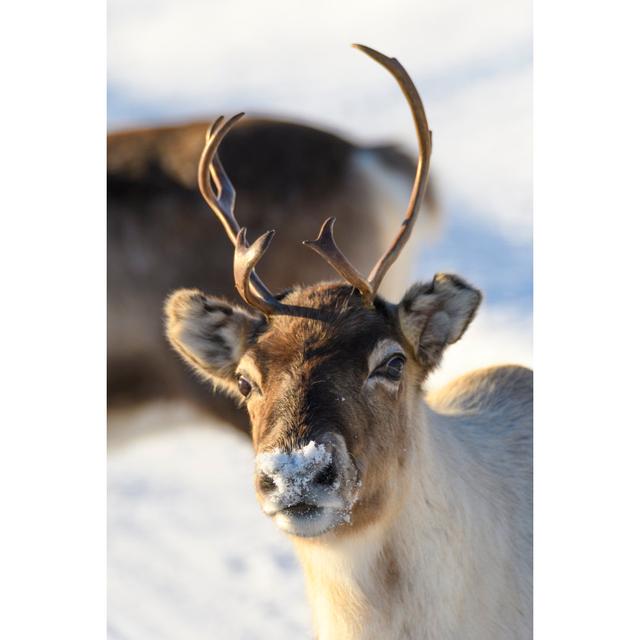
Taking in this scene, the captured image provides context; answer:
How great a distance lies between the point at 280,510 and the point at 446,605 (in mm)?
560

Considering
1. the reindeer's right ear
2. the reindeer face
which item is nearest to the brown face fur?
the reindeer face

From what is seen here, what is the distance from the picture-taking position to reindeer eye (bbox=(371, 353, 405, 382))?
104 inches

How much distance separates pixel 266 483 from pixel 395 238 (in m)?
0.70

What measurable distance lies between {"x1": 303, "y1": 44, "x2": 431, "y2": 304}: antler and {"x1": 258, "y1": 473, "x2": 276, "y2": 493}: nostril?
506 millimetres

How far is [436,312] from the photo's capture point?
9.07 ft

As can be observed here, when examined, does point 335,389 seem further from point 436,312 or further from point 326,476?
point 436,312

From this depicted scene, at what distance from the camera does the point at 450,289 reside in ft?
9.02
